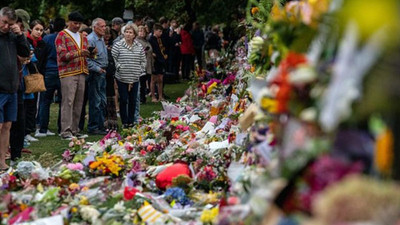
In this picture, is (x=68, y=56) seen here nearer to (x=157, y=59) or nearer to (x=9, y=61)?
(x=9, y=61)

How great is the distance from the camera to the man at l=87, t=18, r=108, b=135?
13.8 meters

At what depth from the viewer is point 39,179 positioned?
309 inches

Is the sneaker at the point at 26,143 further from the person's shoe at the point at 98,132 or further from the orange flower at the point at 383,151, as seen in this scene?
the orange flower at the point at 383,151

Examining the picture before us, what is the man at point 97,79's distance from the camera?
13.8 meters

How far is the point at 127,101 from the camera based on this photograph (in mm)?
14695

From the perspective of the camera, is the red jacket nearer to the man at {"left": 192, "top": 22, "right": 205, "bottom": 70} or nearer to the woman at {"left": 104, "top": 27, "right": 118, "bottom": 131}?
the man at {"left": 192, "top": 22, "right": 205, "bottom": 70}

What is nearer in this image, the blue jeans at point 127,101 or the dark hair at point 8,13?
the dark hair at point 8,13

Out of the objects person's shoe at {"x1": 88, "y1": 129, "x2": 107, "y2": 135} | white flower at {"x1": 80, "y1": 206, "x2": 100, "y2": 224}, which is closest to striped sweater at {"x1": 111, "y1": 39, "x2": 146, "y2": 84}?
person's shoe at {"x1": 88, "y1": 129, "x2": 107, "y2": 135}

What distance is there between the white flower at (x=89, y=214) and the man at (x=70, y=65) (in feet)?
21.1

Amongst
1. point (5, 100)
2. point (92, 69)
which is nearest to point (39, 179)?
point (5, 100)

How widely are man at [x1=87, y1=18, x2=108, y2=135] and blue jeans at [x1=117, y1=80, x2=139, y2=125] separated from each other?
28cm

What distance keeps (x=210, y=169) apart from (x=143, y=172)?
0.78m

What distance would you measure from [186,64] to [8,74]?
1924 cm

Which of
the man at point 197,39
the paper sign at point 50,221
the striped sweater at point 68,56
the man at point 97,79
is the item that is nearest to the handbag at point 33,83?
the striped sweater at point 68,56
